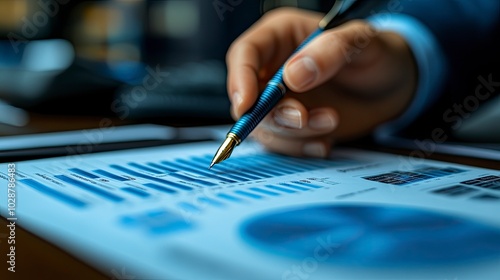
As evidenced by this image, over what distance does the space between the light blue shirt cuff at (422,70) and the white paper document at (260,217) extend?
0.15 m

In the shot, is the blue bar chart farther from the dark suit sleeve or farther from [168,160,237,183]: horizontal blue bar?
the dark suit sleeve

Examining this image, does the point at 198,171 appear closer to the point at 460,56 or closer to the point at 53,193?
the point at 53,193

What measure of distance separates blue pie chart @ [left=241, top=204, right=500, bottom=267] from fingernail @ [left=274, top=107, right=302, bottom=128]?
0.15 m

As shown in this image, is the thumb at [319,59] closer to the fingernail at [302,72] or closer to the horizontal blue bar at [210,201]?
the fingernail at [302,72]

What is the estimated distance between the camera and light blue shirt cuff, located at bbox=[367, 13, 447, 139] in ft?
1.58

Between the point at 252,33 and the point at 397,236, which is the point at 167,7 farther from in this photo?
the point at 397,236

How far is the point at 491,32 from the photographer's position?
0.50 metres

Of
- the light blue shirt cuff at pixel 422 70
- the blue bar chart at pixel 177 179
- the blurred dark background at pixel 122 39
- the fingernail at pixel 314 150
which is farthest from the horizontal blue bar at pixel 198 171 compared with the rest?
the blurred dark background at pixel 122 39

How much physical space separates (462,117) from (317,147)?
0.19m

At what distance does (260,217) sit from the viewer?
22cm

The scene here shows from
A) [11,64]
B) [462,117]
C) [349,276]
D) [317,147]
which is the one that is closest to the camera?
[349,276]

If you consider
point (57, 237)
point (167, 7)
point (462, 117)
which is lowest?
point (57, 237)

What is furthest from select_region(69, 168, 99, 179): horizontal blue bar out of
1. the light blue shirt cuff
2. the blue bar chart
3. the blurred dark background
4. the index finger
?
the blurred dark background

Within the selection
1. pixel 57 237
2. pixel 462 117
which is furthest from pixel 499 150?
pixel 57 237
